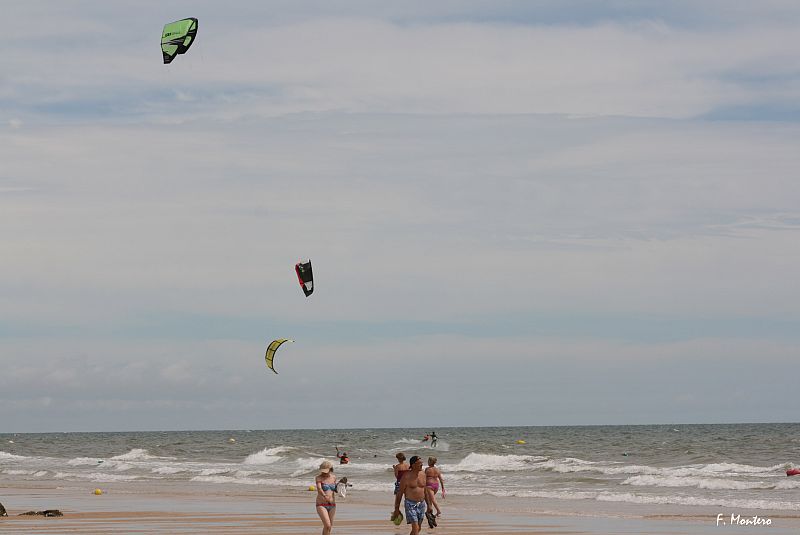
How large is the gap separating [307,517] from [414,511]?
4845 millimetres

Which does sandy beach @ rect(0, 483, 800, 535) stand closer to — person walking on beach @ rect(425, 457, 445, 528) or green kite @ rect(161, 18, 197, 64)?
person walking on beach @ rect(425, 457, 445, 528)

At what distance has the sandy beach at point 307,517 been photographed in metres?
18.6

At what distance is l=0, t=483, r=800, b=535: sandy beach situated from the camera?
18.6m

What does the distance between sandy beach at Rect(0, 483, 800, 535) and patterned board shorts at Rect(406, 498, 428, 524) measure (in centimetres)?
119

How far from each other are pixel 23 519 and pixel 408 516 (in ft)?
25.7

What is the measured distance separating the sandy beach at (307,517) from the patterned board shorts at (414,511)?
119 cm

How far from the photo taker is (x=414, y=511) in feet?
55.6

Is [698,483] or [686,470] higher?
[686,470]

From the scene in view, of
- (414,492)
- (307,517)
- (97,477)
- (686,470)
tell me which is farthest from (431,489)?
(97,477)

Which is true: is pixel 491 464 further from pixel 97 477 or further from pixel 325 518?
pixel 325 518

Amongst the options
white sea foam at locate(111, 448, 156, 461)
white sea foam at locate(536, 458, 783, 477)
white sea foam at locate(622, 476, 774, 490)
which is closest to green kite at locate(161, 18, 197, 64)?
white sea foam at locate(622, 476, 774, 490)

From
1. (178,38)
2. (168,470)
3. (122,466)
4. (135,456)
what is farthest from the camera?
(135,456)

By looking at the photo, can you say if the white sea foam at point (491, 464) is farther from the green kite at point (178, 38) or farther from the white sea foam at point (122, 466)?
the green kite at point (178, 38)

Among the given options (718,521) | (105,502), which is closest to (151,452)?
(105,502)
